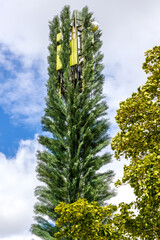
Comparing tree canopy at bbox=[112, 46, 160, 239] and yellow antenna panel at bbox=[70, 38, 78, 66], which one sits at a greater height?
yellow antenna panel at bbox=[70, 38, 78, 66]

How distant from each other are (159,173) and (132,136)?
1277 mm

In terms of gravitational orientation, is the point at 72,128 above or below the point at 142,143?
above

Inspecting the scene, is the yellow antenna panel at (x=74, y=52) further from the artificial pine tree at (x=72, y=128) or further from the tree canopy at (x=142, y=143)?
the tree canopy at (x=142, y=143)

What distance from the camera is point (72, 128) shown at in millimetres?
11875

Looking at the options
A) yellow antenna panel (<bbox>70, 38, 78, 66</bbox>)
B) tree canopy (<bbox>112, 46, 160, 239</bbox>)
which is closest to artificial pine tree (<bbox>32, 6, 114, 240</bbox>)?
yellow antenna panel (<bbox>70, 38, 78, 66</bbox>)

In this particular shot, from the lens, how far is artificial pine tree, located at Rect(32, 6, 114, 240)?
11125 millimetres

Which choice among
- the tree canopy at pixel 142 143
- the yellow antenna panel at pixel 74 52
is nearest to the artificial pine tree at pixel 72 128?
the yellow antenna panel at pixel 74 52

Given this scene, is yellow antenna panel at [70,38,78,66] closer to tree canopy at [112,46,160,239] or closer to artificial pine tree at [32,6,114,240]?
artificial pine tree at [32,6,114,240]

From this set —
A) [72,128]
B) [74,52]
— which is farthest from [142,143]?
[74,52]

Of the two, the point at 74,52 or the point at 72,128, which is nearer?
the point at 72,128

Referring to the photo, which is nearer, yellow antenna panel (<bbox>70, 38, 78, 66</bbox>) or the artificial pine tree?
the artificial pine tree

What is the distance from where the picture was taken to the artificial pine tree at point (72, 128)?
11.1 m

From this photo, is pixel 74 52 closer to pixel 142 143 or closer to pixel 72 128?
pixel 72 128

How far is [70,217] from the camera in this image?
21.1ft
